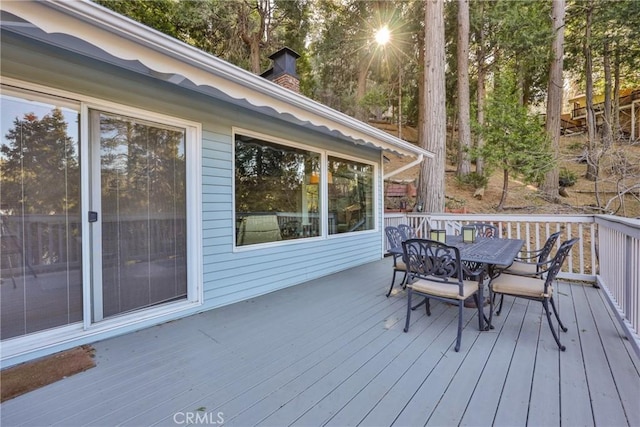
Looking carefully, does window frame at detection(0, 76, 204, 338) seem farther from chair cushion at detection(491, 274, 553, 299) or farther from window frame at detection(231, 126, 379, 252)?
chair cushion at detection(491, 274, 553, 299)

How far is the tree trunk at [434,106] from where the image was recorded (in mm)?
6875

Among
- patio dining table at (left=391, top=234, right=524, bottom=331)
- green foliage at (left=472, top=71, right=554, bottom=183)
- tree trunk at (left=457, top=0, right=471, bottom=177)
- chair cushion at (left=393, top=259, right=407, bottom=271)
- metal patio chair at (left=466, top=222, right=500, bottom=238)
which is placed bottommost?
chair cushion at (left=393, top=259, right=407, bottom=271)

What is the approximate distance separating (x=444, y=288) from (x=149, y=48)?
Result: 299 centimetres

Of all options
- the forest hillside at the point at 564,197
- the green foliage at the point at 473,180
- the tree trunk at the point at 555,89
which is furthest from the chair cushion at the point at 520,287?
the tree trunk at the point at 555,89

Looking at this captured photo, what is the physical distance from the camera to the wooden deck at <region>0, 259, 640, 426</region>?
1.70 metres

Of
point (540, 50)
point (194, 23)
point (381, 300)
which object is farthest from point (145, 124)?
point (540, 50)

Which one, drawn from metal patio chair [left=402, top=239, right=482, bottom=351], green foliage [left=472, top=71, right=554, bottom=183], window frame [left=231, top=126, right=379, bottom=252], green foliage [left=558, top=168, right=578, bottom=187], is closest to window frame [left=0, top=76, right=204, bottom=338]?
window frame [left=231, top=126, right=379, bottom=252]

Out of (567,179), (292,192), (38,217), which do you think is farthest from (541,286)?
(567,179)

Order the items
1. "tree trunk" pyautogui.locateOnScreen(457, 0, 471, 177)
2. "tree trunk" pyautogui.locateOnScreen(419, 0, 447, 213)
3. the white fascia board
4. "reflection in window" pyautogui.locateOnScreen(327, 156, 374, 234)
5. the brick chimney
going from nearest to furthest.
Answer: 1. the white fascia board
2. the brick chimney
3. "reflection in window" pyautogui.locateOnScreen(327, 156, 374, 234)
4. "tree trunk" pyautogui.locateOnScreen(419, 0, 447, 213)
5. "tree trunk" pyautogui.locateOnScreen(457, 0, 471, 177)

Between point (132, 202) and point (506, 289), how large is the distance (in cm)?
357

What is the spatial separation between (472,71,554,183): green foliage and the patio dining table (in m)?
4.92

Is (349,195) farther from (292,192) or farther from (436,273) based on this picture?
(436,273)

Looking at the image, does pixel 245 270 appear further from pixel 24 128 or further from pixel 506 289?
pixel 506 289

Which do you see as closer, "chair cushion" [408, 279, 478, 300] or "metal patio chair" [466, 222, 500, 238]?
"chair cushion" [408, 279, 478, 300]
